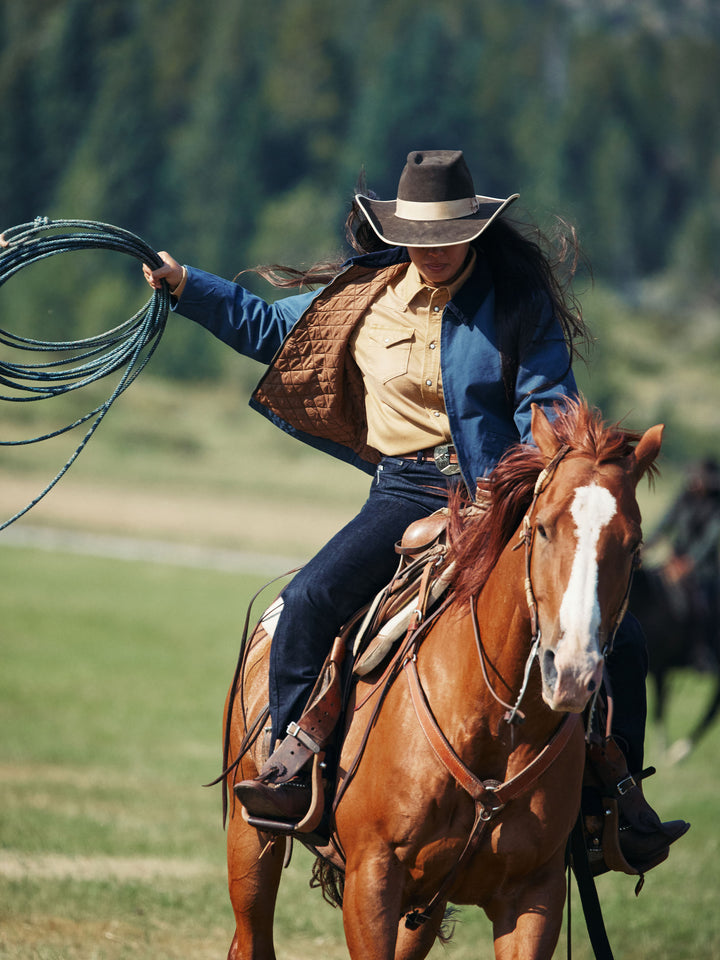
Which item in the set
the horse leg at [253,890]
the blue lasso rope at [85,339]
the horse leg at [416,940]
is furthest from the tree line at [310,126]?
the horse leg at [416,940]

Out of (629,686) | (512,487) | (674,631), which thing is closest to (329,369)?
(512,487)

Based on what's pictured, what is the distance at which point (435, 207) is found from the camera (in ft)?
14.5

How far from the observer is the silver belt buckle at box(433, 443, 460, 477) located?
14.6 ft

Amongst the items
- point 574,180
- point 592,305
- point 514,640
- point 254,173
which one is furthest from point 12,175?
point 514,640

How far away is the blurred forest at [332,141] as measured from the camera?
207 ft

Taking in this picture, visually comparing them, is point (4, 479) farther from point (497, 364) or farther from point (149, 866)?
point (497, 364)

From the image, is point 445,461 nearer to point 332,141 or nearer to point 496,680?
point 496,680

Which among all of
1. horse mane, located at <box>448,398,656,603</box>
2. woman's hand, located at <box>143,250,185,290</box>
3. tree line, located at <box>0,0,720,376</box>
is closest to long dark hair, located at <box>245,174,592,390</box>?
horse mane, located at <box>448,398,656,603</box>

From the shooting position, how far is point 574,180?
80.1m

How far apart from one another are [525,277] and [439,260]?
30 centimetres

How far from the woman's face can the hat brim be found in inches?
2.6

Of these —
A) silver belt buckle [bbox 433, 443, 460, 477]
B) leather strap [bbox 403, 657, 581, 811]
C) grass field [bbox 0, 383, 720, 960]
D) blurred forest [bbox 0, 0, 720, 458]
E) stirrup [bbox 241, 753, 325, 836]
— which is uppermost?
blurred forest [bbox 0, 0, 720, 458]

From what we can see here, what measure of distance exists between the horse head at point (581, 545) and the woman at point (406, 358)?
479 mm

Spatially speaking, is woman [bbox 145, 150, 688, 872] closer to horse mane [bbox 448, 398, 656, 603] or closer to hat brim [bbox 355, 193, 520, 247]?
hat brim [bbox 355, 193, 520, 247]
